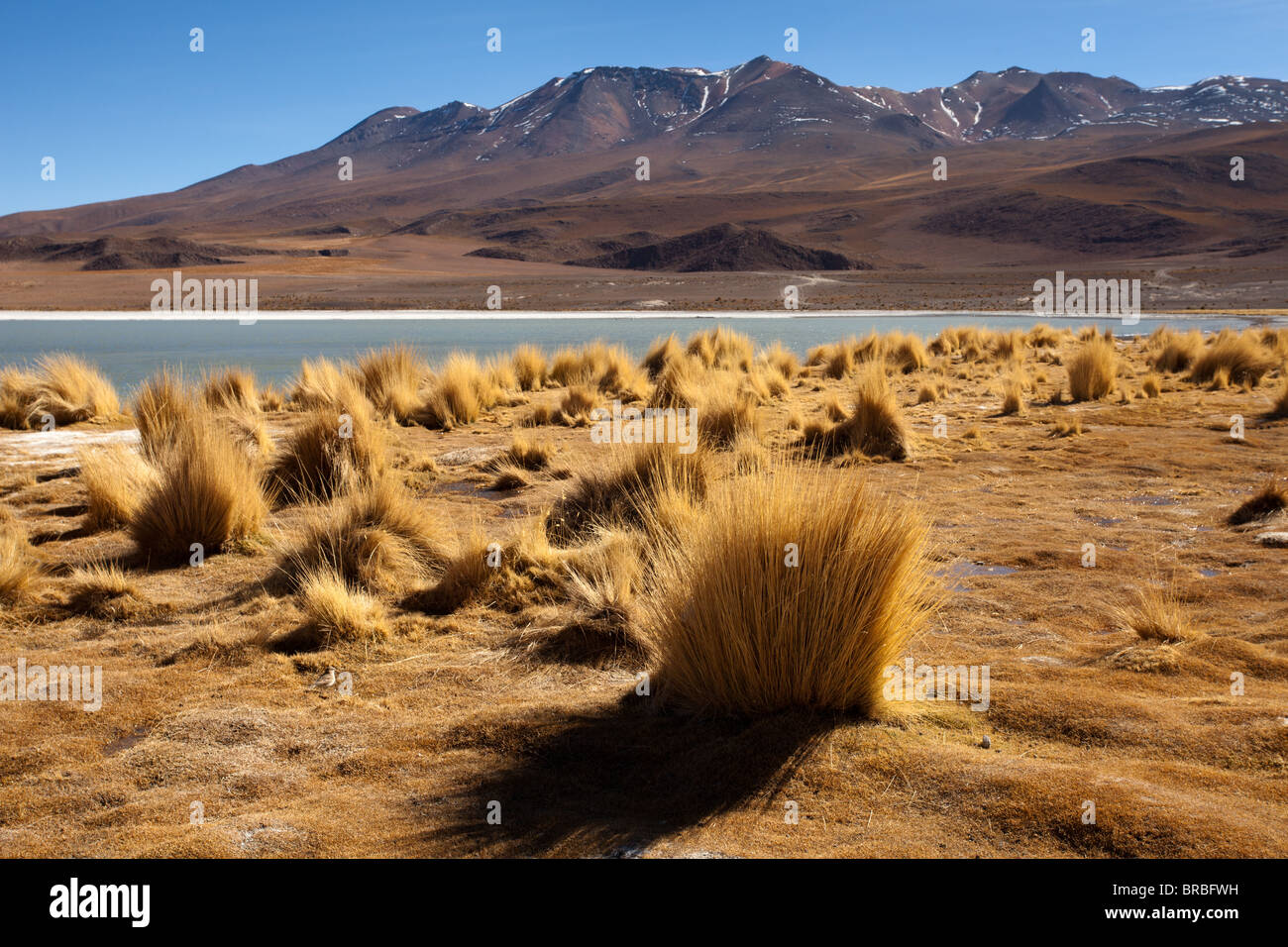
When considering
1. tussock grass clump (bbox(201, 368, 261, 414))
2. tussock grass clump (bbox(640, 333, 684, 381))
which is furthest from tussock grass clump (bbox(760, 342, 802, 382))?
tussock grass clump (bbox(201, 368, 261, 414))

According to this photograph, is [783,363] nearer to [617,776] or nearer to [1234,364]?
[1234,364]

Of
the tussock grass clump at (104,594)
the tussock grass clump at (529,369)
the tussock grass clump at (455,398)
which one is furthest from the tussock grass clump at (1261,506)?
the tussock grass clump at (529,369)

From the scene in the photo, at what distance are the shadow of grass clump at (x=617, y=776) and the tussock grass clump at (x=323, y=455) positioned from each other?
402 cm

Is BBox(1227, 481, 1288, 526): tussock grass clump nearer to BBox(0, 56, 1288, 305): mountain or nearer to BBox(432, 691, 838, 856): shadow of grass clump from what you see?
A: BBox(432, 691, 838, 856): shadow of grass clump

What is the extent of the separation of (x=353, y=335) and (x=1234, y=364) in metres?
17.4

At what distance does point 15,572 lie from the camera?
178 inches

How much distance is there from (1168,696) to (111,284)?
159 feet

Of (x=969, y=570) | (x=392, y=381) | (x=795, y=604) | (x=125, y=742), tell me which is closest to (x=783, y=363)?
(x=392, y=381)

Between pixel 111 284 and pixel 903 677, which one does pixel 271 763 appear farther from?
pixel 111 284

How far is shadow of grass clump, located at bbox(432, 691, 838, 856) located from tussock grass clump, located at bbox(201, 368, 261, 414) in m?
7.35

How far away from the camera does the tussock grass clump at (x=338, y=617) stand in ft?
13.3

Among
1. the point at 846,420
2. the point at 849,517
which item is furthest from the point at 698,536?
the point at 846,420

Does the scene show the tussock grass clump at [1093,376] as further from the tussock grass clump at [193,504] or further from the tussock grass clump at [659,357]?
the tussock grass clump at [193,504]

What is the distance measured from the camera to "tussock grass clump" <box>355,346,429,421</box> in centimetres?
1056
